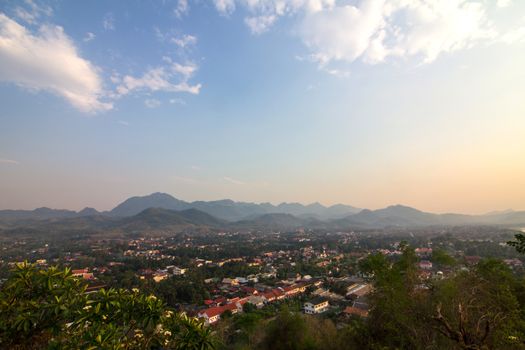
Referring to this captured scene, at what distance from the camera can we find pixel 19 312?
3.81 metres

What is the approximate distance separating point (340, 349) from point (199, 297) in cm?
2024

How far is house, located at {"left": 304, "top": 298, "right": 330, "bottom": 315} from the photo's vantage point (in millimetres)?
24250

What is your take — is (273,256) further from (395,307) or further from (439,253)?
(395,307)

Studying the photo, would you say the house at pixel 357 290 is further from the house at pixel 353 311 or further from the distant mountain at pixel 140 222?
the distant mountain at pixel 140 222

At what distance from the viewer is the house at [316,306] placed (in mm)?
24250

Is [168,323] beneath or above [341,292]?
above

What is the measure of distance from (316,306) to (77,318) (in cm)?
2363

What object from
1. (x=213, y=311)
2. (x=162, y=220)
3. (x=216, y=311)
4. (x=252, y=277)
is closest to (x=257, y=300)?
(x=216, y=311)

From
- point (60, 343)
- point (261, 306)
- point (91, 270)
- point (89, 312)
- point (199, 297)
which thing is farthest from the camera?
point (91, 270)

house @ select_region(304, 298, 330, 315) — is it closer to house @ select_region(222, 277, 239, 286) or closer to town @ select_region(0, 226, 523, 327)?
town @ select_region(0, 226, 523, 327)

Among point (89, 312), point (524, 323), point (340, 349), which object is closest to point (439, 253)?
point (340, 349)

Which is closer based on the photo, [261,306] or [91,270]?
[261,306]

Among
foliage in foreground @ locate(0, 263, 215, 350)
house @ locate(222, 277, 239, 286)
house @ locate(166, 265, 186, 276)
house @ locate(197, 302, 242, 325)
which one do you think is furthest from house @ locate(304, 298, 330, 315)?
foliage in foreground @ locate(0, 263, 215, 350)

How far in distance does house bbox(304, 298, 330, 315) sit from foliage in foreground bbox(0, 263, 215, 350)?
22324mm
